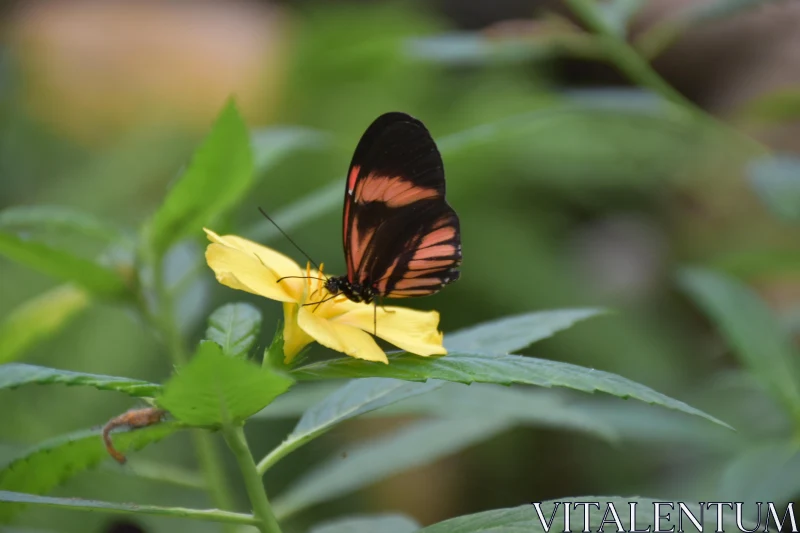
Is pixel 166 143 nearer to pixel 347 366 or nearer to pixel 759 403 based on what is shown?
pixel 759 403

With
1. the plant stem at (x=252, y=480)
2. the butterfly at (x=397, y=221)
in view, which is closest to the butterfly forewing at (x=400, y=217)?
the butterfly at (x=397, y=221)

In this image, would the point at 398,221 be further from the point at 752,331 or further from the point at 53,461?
the point at 752,331

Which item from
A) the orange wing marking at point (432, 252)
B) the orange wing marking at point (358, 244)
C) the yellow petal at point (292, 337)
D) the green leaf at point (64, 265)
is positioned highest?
the orange wing marking at point (432, 252)

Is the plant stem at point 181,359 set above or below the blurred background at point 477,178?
below

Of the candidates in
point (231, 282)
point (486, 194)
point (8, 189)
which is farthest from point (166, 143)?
point (231, 282)

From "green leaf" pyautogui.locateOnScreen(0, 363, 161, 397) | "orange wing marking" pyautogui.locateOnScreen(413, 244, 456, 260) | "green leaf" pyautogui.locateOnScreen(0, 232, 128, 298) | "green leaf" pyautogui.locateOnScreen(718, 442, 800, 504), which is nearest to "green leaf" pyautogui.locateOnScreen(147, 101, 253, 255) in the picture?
"green leaf" pyautogui.locateOnScreen(0, 232, 128, 298)

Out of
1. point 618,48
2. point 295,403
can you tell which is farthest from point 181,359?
point 618,48

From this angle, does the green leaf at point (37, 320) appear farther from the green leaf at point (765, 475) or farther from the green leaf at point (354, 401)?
the green leaf at point (765, 475)
